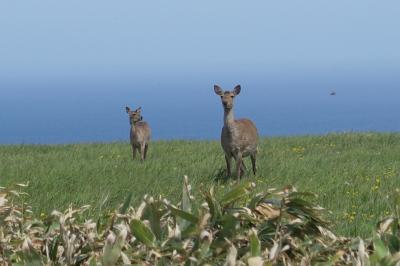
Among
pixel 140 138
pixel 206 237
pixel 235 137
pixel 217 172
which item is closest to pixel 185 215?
pixel 206 237

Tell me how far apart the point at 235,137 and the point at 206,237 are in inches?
550

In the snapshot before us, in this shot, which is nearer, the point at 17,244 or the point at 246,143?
the point at 17,244

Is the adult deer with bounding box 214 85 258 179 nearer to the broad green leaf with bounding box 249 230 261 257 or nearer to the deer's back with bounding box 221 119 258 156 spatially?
the deer's back with bounding box 221 119 258 156

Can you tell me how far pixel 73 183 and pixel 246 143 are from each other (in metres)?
4.35

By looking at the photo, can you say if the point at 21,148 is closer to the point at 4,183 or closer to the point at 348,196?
the point at 4,183

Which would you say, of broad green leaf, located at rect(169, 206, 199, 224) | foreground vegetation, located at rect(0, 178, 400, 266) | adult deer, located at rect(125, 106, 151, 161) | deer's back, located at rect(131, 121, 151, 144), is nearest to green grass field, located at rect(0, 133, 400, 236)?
adult deer, located at rect(125, 106, 151, 161)

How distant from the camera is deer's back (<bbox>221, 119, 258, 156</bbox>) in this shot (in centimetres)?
1584

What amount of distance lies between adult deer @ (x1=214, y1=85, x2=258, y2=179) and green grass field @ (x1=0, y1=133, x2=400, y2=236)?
41cm

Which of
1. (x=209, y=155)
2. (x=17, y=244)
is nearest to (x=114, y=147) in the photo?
(x=209, y=155)

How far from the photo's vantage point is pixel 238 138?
52.4 feet

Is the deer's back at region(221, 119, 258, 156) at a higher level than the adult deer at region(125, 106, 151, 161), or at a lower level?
higher

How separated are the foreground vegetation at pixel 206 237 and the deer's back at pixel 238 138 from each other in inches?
532

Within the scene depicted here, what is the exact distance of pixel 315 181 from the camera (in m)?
13.2

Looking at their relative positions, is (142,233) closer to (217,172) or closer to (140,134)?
(217,172)
